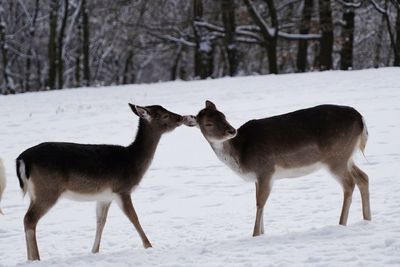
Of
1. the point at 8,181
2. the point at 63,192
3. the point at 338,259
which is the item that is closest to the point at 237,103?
the point at 8,181

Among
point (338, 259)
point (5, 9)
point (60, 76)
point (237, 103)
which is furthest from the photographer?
point (5, 9)

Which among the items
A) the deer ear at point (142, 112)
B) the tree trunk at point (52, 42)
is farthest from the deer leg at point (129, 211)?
the tree trunk at point (52, 42)

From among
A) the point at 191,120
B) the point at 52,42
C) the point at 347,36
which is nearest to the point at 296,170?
the point at 191,120

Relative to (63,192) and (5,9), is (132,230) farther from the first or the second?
(5,9)

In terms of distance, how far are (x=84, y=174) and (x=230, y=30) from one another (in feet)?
75.3

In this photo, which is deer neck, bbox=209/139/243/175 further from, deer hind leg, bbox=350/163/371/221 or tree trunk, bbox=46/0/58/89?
tree trunk, bbox=46/0/58/89

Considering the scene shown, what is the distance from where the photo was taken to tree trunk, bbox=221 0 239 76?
28656 millimetres

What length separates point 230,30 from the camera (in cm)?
2916

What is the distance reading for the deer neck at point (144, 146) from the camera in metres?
7.42

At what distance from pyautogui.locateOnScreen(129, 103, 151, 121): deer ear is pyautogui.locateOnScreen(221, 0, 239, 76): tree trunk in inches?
829

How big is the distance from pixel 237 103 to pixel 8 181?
7723 millimetres

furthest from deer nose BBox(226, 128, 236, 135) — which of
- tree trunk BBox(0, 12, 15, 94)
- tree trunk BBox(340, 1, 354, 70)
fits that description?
tree trunk BBox(0, 12, 15, 94)

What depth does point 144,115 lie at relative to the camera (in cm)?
764

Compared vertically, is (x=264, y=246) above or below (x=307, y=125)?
below
